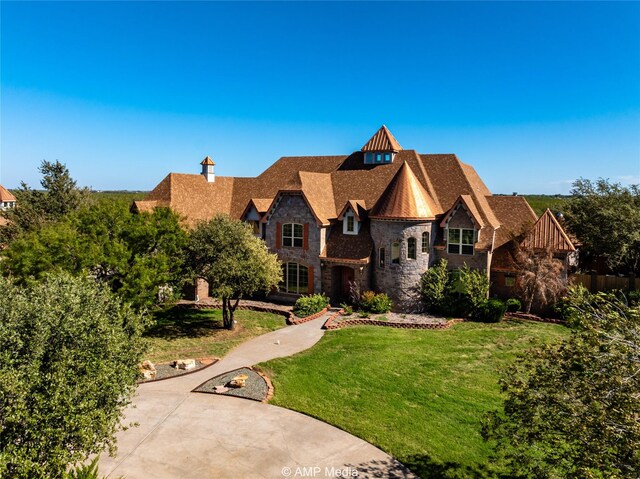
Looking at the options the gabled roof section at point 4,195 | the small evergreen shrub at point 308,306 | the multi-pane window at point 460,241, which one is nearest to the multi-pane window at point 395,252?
the multi-pane window at point 460,241

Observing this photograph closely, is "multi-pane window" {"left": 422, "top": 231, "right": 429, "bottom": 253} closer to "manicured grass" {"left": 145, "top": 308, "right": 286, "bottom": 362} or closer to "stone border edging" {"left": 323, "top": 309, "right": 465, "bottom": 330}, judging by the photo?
"stone border edging" {"left": 323, "top": 309, "right": 465, "bottom": 330}

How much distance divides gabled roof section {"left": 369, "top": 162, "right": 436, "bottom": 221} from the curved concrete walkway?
18494 mm

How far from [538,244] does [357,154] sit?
59.0ft

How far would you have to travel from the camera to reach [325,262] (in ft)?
111

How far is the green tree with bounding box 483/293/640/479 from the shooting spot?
324 inches

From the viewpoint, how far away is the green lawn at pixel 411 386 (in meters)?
14.5

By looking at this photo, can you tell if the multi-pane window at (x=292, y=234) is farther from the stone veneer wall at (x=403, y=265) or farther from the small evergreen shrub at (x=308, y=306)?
the stone veneer wall at (x=403, y=265)

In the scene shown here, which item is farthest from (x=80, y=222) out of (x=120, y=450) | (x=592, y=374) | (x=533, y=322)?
(x=533, y=322)

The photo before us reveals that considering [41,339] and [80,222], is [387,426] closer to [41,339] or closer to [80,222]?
[41,339]

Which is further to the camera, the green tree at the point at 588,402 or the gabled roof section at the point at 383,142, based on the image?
the gabled roof section at the point at 383,142

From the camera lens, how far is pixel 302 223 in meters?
34.3

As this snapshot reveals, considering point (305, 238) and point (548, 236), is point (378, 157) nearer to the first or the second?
point (305, 238)

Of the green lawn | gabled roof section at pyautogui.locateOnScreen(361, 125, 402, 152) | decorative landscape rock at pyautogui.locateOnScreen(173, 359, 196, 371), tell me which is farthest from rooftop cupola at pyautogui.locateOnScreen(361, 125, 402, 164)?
decorative landscape rock at pyautogui.locateOnScreen(173, 359, 196, 371)

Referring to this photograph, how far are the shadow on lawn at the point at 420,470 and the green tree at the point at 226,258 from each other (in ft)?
47.9
